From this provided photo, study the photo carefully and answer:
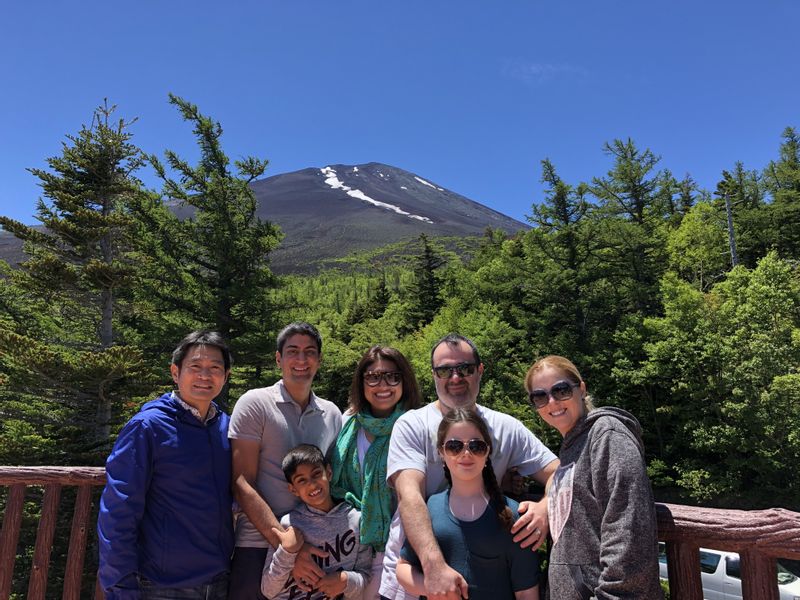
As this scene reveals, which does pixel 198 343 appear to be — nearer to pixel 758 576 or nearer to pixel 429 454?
pixel 429 454

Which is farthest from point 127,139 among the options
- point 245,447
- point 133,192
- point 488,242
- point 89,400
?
point 488,242

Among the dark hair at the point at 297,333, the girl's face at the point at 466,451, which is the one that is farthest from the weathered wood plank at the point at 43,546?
the girl's face at the point at 466,451

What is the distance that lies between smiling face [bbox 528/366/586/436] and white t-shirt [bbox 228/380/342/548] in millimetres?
1197

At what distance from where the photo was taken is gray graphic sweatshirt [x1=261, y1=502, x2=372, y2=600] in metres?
2.22

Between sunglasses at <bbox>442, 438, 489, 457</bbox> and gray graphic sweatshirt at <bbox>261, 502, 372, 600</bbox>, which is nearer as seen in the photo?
sunglasses at <bbox>442, 438, 489, 457</bbox>

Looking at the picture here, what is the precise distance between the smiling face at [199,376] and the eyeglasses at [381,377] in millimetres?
725

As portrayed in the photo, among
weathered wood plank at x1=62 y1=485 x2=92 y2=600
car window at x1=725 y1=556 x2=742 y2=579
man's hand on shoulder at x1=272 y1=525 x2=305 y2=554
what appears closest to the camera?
man's hand on shoulder at x1=272 y1=525 x2=305 y2=554

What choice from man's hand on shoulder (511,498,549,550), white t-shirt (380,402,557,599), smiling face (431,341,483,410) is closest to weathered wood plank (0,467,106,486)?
white t-shirt (380,402,557,599)

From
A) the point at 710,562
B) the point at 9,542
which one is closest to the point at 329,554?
the point at 9,542

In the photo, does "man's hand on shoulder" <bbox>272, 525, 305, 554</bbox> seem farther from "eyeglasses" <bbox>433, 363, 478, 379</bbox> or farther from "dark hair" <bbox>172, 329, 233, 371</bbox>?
"eyeglasses" <bbox>433, 363, 478, 379</bbox>

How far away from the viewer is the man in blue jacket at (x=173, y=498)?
1958mm

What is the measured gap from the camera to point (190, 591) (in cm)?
209

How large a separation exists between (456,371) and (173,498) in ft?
4.49

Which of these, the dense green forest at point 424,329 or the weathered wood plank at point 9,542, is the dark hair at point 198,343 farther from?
the dense green forest at point 424,329
